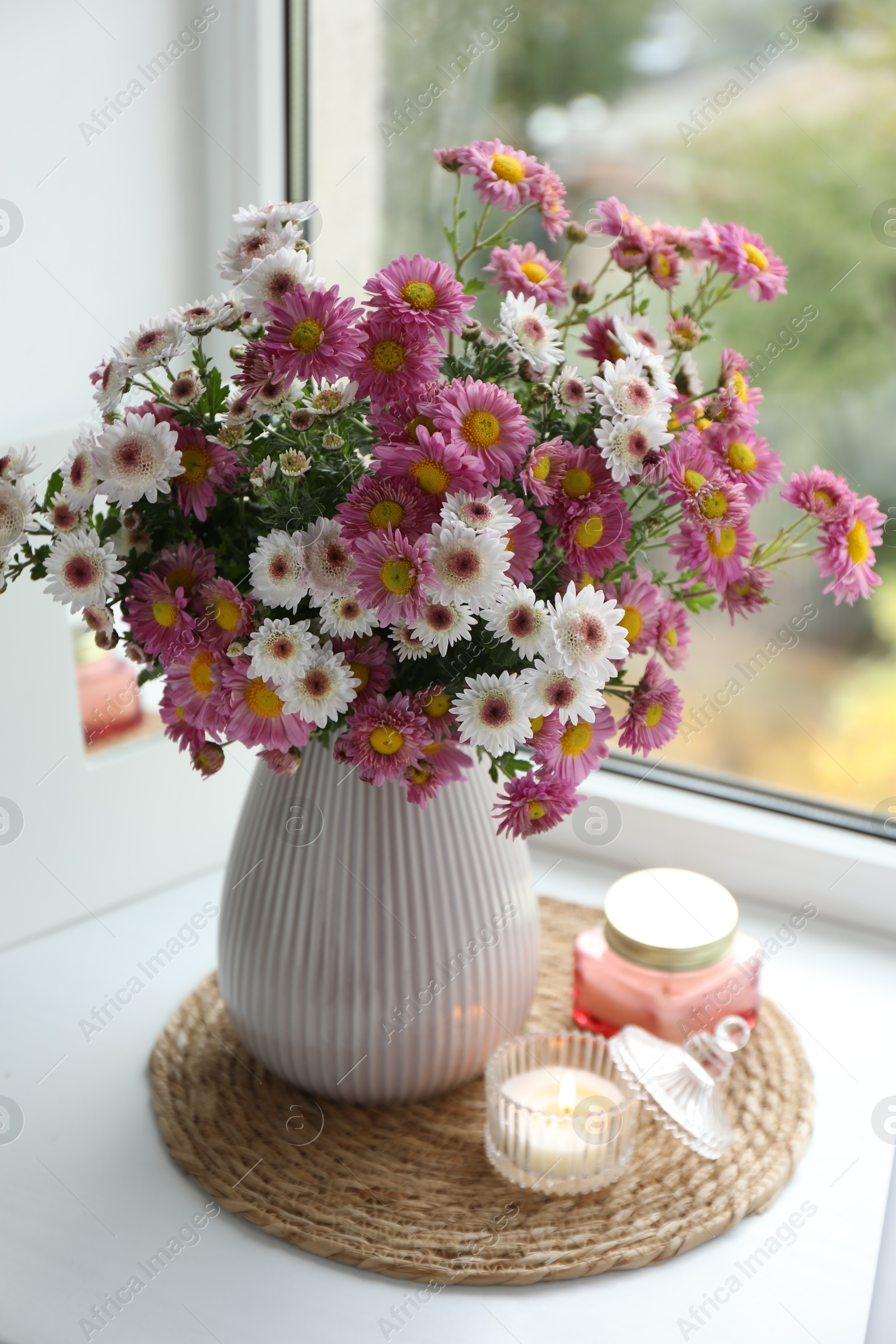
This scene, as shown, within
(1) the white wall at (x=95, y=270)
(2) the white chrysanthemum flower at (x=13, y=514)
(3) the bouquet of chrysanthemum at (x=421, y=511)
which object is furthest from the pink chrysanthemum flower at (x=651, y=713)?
(1) the white wall at (x=95, y=270)

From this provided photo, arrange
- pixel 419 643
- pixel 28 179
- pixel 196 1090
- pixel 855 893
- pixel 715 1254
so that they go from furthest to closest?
pixel 855 893, pixel 28 179, pixel 196 1090, pixel 715 1254, pixel 419 643

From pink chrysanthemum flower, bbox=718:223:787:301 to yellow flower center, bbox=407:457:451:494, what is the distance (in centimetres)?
22

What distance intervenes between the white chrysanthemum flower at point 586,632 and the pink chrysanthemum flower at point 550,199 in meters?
0.23

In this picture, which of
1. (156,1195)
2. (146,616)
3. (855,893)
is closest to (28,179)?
(146,616)

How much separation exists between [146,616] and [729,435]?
1.03 feet

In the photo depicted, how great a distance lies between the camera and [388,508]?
1.89ft

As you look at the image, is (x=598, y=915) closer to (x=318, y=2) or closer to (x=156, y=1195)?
(x=156, y=1195)

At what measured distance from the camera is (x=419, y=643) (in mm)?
597

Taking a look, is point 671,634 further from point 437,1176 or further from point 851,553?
point 437,1176

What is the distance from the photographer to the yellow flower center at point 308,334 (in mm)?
593

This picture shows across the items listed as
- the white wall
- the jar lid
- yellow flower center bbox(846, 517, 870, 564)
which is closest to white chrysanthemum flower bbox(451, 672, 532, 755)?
yellow flower center bbox(846, 517, 870, 564)

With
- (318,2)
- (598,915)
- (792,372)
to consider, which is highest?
(318,2)

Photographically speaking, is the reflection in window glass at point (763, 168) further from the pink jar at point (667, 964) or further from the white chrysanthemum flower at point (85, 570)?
the white chrysanthemum flower at point (85, 570)

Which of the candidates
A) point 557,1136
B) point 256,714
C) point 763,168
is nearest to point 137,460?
point 256,714
